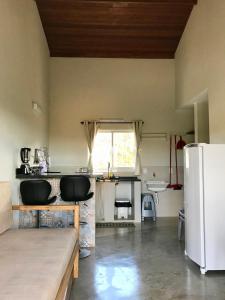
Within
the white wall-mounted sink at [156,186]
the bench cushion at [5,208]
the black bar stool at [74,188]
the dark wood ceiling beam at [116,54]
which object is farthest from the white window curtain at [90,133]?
the bench cushion at [5,208]

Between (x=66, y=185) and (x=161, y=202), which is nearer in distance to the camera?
(x=66, y=185)

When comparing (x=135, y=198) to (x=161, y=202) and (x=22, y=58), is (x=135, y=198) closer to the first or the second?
(x=161, y=202)

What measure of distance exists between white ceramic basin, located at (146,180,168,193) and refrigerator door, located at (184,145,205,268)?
8.73 feet

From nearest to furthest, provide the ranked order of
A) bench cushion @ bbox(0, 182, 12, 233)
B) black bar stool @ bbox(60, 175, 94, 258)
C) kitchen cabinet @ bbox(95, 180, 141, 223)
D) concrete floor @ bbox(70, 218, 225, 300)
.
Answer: concrete floor @ bbox(70, 218, 225, 300) → bench cushion @ bbox(0, 182, 12, 233) → black bar stool @ bbox(60, 175, 94, 258) → kitchen cabinet @ bbox(95, 180, 141, 223)

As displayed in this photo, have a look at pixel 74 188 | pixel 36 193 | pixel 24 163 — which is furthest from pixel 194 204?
pixel 24 163

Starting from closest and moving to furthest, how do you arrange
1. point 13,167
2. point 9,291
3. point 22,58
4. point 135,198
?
point 9,291
point 13,167
point 22,58
point 135,198

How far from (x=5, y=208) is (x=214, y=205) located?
2.40m

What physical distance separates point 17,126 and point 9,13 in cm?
148

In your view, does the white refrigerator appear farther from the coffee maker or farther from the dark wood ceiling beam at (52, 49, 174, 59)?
the dark wood ceiling beam at (52, 49, 174, 59)

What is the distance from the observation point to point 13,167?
12.4 ft

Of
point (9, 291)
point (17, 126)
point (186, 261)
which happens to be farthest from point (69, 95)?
point (9, 291)

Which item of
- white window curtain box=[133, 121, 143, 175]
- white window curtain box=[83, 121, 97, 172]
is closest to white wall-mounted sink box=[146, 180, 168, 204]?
white window curtain box=[133, 121, 143, 175]

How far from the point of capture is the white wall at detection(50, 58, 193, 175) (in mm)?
6855

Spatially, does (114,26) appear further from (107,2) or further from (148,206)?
(148,206)
